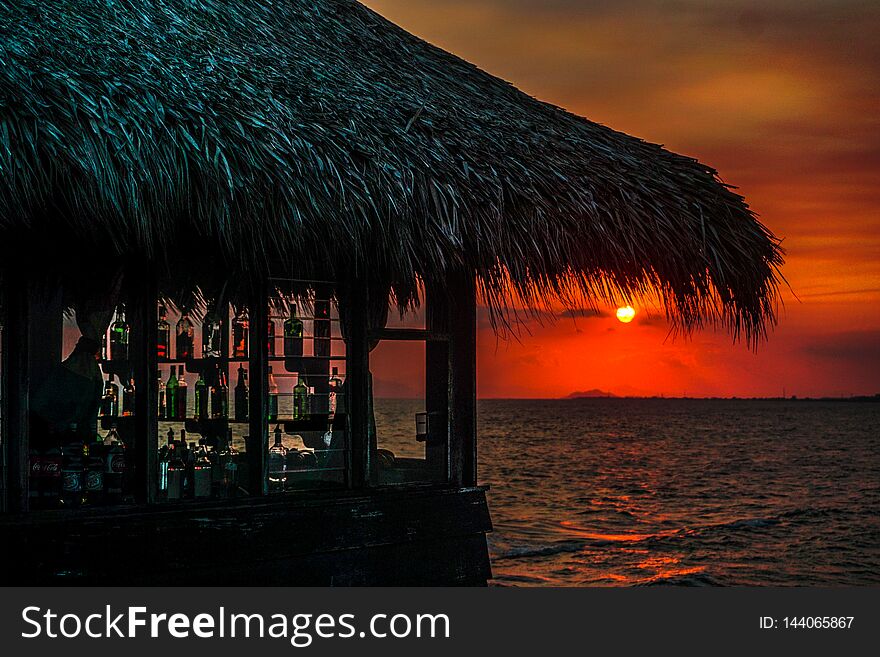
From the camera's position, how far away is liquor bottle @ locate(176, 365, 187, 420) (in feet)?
16.7

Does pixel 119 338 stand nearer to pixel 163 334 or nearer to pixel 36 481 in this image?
pixel 163 334

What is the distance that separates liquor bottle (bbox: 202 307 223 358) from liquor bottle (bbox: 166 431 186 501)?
1.87ft

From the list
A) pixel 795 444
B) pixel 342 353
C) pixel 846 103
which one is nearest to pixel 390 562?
pixel 342 353

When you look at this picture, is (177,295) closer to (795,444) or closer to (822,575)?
(822,575)

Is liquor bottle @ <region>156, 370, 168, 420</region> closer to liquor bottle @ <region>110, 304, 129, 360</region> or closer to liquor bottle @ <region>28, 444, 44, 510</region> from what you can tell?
liquor bottle @ <region>110, 304, 129, 360</region>

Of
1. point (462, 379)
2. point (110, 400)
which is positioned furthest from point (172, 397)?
point (462, 379)

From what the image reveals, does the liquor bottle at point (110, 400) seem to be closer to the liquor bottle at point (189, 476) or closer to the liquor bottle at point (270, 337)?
the liquor bottle at point (189, 476)

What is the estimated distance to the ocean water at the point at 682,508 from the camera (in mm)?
13344

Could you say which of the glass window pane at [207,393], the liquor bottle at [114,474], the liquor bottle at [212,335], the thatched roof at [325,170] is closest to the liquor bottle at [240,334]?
the glass window pane at [207,393]

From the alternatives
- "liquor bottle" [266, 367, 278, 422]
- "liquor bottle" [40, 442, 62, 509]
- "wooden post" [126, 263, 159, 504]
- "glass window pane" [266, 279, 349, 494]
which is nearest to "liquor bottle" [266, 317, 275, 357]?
"glass window pane" [266, 279, 349, 494]

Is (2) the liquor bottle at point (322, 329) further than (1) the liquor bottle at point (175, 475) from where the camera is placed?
Yes

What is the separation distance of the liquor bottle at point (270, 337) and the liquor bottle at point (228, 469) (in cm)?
50

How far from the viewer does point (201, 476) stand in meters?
4.90

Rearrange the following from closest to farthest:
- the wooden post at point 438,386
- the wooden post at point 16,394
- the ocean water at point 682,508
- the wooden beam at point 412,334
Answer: the wooden post at point 16,394 < the wooden beam at point 412,334 < the wooden post at point 438,386 < the ocean water at point 682,508
